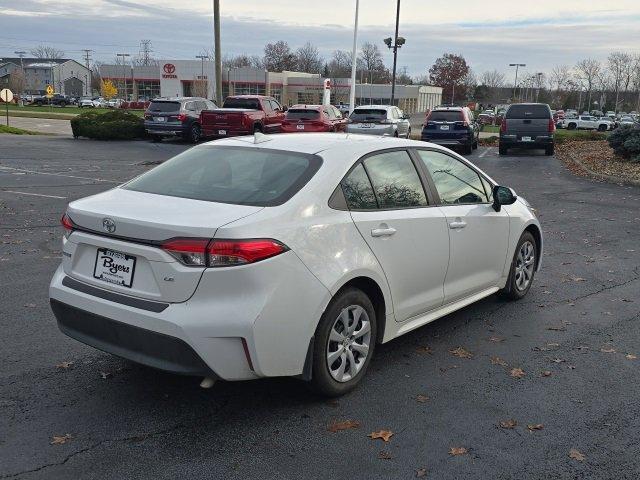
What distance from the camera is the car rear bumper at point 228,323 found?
11.0 feet

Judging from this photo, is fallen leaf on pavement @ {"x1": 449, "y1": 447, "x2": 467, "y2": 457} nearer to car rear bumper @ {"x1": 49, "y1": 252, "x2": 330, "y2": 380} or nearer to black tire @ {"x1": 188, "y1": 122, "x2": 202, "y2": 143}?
car rear bumper @ {"x1": 49, "y1": 252, "x2": 330, "y2": 380}

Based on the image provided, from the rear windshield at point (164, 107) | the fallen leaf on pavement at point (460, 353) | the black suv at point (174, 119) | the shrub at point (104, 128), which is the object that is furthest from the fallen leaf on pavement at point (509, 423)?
the shrub at point (104, 128)

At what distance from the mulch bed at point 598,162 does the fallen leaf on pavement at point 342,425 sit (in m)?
14.5

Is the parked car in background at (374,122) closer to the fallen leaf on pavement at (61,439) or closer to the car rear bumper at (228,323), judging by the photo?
the car rear bumper at (228,323)

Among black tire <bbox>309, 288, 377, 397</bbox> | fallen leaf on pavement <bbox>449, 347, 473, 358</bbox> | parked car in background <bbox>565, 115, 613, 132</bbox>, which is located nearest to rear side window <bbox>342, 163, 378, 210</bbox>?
black tire <bbox>309, 288, 377, 397</bbox>

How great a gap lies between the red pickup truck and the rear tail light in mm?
20059

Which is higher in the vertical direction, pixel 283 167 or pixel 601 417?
pixel 283 167

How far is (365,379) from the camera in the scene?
14.3ft

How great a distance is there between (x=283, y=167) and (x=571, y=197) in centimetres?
1109

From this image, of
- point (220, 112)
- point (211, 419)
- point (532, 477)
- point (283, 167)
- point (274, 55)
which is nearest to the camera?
point (532, 477)

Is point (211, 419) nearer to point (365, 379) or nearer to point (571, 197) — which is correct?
point (365, 379)

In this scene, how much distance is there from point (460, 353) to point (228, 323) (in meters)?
2.23

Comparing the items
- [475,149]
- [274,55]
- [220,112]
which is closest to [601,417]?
[220,112]

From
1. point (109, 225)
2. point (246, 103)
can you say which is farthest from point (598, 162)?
point (109, 225)
